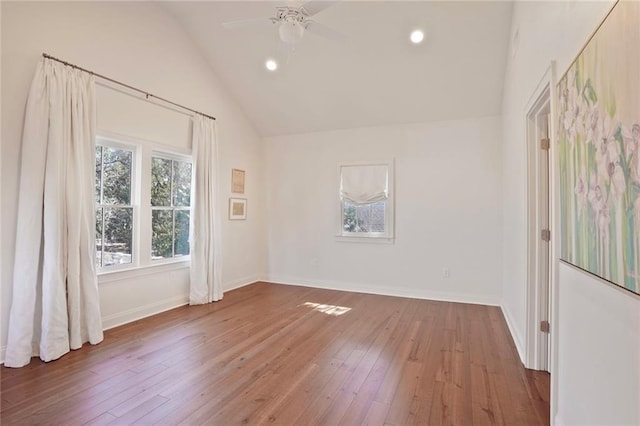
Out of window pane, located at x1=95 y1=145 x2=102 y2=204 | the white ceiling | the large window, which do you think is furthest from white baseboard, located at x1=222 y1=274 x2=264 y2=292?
the white ceiling

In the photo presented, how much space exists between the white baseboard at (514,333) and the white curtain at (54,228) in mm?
3915

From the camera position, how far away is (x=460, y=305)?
14.6 ft

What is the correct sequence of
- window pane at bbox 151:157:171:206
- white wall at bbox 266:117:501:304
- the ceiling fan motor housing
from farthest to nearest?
white wall at bbox 266:117:501:304 < window pane at bbox 151:157:171:206 < the ceiling fan motor housing

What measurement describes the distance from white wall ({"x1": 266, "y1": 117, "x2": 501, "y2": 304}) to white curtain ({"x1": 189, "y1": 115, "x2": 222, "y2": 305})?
1458 mm

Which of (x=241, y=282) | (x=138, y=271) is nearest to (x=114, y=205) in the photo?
(x=138, y=271)

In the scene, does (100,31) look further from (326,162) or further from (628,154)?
(628,154)

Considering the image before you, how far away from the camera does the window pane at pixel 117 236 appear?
355cm

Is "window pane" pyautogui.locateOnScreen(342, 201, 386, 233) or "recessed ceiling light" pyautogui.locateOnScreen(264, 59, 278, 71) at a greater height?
"recessed ceiling light" pyautogui.locateOnScreen(264, 59, 278, 71)

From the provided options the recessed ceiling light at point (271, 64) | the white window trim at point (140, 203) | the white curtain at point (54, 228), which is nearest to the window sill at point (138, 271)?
the white window trim at point (140, 203)

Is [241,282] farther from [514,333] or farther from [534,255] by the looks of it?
[534,255]

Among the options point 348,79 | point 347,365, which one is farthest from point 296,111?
point 347,365

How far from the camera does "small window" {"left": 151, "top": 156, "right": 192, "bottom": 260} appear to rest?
4.12 meters

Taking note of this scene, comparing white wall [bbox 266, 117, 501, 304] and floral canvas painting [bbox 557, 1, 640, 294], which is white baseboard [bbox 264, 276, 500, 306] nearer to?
white wall [bbox 266, 117, 501, 304]

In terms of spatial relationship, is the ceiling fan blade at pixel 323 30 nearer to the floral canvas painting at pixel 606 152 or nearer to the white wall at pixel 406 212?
the floral canvas painting at pixel 606 152
